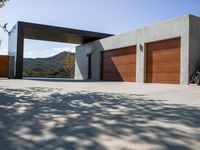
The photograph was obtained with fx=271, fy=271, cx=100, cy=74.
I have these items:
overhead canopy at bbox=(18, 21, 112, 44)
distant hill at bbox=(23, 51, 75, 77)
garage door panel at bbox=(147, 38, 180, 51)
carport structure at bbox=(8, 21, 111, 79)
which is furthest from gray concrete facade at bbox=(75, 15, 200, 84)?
distant hill at bbox=(23, 51, 75, 77)

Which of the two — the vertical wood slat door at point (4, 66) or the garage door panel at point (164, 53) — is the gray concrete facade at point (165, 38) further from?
the vertical wood slat door at point (4, 66)

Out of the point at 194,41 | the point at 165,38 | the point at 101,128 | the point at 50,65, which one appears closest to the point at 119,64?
the point at 165,38

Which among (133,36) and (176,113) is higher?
→ (133,36)

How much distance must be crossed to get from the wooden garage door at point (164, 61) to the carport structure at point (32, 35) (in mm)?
9301

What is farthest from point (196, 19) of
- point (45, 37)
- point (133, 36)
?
point (45, 37)

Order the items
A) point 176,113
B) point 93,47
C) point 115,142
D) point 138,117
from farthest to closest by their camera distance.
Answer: point 93,47
point 176,113
point 138,117
point 115,142

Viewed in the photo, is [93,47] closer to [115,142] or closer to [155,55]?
[155,55]

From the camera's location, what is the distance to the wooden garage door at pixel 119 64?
18.4 meters

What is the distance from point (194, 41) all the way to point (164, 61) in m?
2.15

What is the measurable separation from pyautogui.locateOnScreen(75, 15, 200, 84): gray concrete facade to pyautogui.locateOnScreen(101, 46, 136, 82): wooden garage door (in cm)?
43

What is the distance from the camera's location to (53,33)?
2419cm

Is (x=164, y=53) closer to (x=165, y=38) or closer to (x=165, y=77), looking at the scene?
(x=165, y=38)

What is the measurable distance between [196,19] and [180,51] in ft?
5.96

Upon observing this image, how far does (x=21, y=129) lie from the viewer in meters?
4.05
